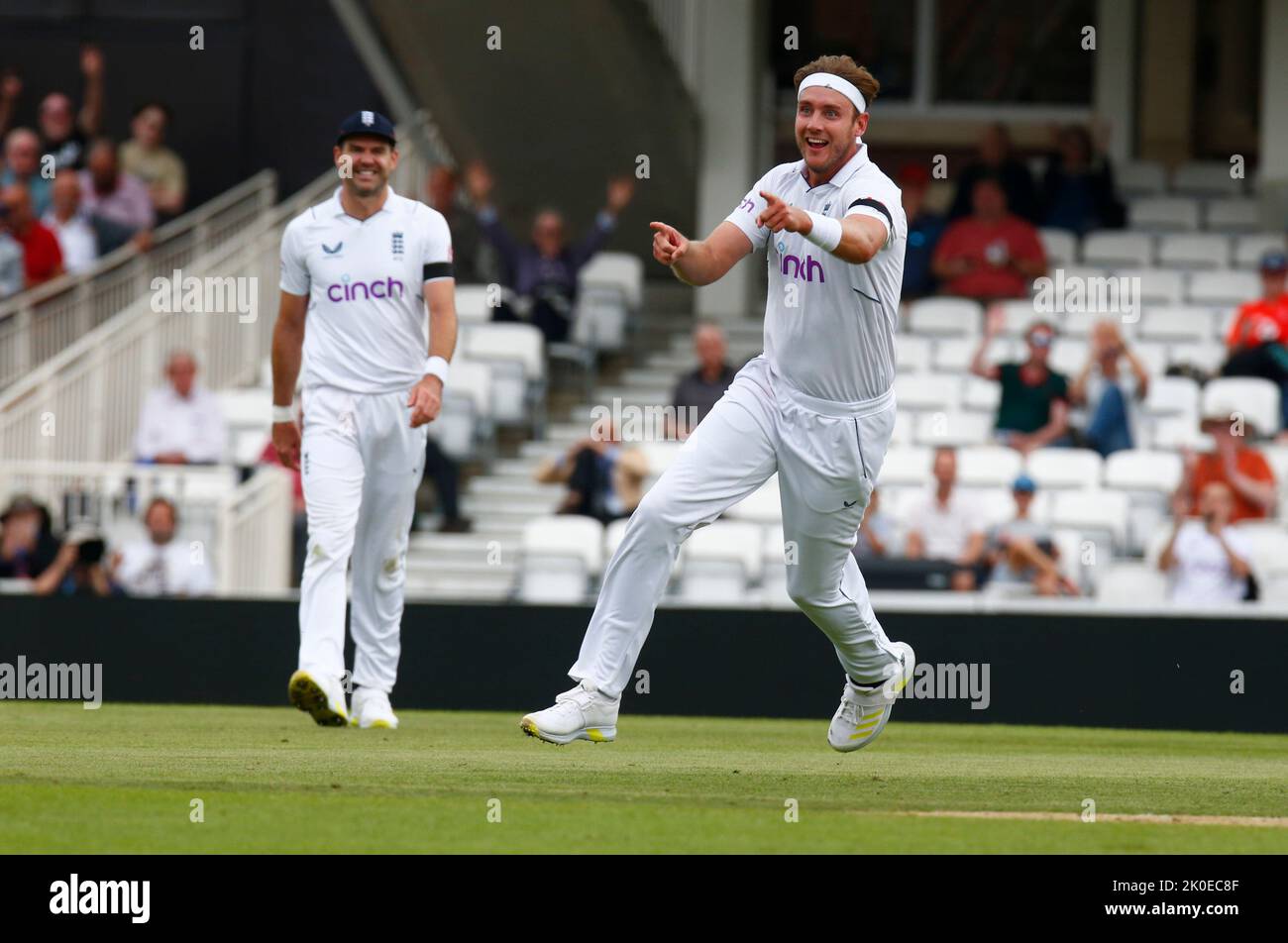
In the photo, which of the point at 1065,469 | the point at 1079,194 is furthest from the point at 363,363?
the point at 1079,194

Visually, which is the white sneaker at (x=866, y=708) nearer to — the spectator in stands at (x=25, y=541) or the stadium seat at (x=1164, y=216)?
the spectator in stands at (x=25, y=541)

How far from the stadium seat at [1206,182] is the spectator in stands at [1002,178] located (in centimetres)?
172

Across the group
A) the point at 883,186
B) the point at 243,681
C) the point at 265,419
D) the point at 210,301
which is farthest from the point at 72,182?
the point at 883,186

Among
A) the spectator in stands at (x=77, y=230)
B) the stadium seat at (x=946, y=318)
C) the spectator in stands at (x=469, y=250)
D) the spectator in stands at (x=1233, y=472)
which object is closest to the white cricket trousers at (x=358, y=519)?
the spectator in stands at (x=1233, y=472)

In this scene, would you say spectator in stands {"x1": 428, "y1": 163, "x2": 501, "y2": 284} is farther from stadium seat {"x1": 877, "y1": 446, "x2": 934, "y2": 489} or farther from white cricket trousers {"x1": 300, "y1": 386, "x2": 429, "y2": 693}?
white cricket trousers {"x1": 300, "y1": 386, "x2": 429, "y2": 693}

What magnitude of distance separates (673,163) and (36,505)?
20.6 feet

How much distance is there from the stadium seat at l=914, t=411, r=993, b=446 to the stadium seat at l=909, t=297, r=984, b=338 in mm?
1050

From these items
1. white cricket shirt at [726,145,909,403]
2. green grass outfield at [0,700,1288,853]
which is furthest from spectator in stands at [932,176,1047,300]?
white cricket shirt at [726,145,909,403]

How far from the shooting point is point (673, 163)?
16719mm

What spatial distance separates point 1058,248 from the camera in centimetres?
1536

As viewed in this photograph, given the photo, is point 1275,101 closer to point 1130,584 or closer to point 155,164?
point 1130,584

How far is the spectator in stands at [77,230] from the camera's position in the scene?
51.8 ft

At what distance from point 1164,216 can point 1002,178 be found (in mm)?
1346

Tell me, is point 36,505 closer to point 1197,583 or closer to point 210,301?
point 210,301
